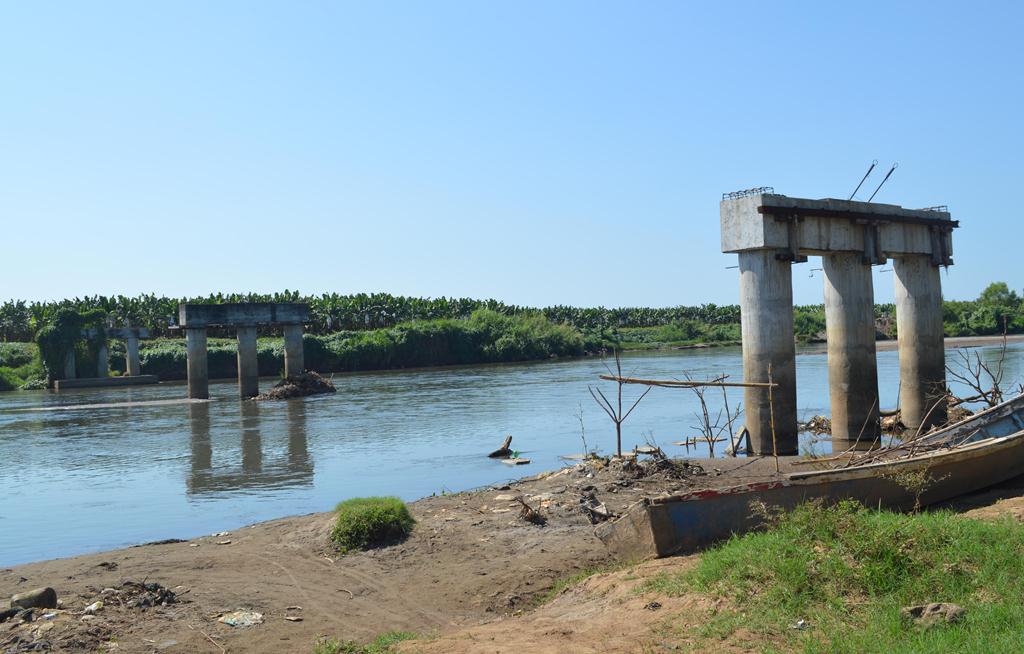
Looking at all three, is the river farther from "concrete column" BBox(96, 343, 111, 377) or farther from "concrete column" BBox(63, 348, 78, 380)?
"concrete column" BBox(96, 343, 111, 377)

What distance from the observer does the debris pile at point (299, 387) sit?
45.6 metres

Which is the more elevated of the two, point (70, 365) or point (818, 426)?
point (70, 365)

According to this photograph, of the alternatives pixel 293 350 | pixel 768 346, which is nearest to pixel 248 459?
pixel 768 346

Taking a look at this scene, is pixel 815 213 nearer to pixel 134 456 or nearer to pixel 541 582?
pixel 541 582

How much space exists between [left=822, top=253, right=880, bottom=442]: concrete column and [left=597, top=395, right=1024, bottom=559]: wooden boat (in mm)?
7343

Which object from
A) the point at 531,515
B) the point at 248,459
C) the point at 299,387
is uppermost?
the point at 299,387

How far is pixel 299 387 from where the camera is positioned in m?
46.6

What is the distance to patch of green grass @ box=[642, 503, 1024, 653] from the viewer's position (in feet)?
21.7

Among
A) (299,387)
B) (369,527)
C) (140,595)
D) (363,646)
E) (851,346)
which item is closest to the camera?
(363,646)

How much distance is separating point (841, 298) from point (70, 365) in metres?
54.6

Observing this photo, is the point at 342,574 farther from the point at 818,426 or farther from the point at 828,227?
the point at 818,426

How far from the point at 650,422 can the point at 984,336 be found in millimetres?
67321

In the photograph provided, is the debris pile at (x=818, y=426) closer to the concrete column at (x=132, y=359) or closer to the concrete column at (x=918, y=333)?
the concrete column at (x=918, y=333)

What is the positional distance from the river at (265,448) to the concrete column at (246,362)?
1.42 metres
